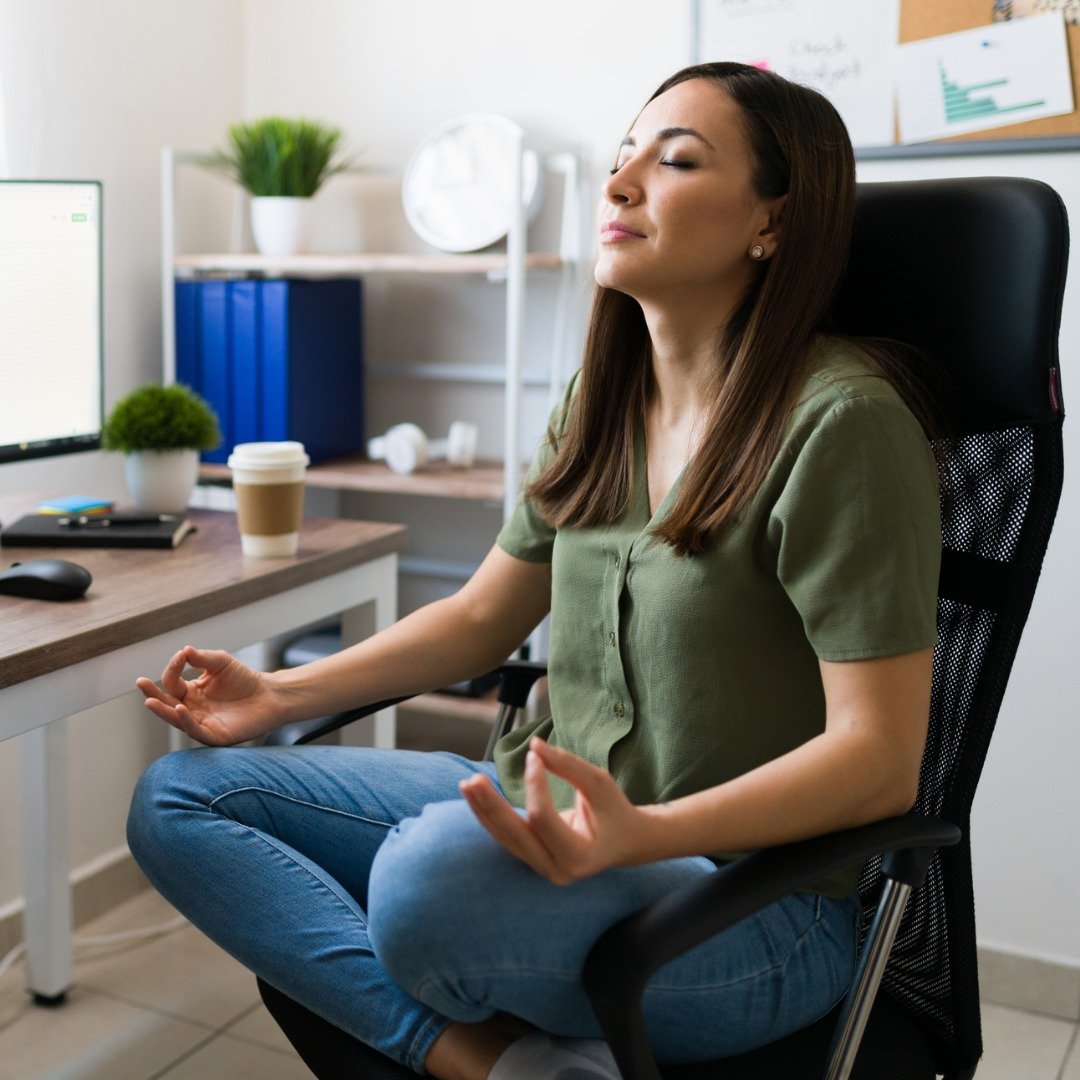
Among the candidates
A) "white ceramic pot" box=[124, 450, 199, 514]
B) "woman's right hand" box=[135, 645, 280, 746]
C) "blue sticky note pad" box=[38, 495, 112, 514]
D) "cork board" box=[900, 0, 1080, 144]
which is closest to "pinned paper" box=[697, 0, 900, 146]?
"cork board" box=[900, 0, 1080, 144]

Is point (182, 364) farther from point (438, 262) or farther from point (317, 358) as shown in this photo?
point (438, 262)

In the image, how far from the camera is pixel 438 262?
2.12 meters

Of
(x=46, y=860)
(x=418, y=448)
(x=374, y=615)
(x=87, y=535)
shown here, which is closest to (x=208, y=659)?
(x=87, y=535)

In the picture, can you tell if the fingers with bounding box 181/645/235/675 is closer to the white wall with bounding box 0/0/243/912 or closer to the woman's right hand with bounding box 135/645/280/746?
the woman's right hand with bounding box 135/645/280/746

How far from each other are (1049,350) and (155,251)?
1.70 metres

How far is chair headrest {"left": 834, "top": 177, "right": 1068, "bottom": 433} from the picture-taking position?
1.12 metres

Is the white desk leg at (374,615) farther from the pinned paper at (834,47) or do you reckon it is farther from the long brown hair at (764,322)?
the pinned paper at (834,47)

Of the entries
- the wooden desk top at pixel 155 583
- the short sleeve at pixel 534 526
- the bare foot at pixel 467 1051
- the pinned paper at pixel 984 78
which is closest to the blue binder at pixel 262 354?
the wooden desk top at pixel 155 583

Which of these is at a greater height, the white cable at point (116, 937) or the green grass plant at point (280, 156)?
the green grass plant at point (280, 156)

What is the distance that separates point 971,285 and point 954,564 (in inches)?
9.7

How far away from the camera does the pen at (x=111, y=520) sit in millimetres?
1740

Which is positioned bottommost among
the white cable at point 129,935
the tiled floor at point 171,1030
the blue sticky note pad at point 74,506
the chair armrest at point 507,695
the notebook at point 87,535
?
the tiled floor at point 171,1030

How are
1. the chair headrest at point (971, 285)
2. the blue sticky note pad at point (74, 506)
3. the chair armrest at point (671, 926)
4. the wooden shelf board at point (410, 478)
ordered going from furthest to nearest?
1. the wooden shelf board at point (410, 478)
2. the blue sticky note pad at point (74, 506)
3. the chair headrest at point (971, 285)
4. the chair armrest at point (671, 926)

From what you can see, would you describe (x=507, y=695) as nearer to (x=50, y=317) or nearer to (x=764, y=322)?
(x=764, y=322)
